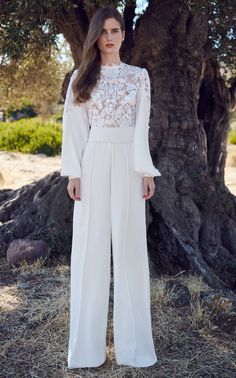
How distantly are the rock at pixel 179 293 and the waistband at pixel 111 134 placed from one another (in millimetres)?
1634

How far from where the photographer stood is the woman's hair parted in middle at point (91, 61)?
338cm

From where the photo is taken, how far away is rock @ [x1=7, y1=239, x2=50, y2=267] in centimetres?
591

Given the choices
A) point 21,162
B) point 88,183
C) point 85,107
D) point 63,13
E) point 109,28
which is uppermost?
point 63,13

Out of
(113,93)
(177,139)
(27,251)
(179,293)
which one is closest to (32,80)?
(177,139)

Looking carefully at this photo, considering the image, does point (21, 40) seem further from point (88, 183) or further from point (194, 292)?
point (194, 292)

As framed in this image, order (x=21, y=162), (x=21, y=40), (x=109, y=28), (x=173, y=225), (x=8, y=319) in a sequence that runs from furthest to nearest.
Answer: (x=21, y=162)
(x=173, y=225)
(x=21, y=40)
(x=8, y=319)
(x=109, y=28)

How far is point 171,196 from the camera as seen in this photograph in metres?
5.89

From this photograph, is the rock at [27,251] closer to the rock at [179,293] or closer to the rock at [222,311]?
the rock at [179,293]

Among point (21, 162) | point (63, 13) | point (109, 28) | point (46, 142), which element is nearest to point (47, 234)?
point (63, 13)

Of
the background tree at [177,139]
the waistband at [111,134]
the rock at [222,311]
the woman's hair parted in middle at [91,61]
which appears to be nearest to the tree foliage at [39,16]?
the background tree at [177,139]

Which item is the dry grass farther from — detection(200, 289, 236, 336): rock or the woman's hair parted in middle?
the woman's hair parted in middle

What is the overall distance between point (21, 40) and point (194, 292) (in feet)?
8.44

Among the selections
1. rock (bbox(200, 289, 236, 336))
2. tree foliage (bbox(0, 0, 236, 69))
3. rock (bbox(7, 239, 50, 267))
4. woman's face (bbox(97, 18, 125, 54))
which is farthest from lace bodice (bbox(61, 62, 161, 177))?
rock (bbox(7, 239, 50, 267))

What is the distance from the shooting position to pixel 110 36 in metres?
3.38
